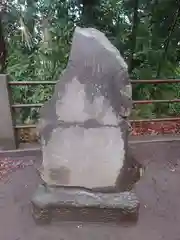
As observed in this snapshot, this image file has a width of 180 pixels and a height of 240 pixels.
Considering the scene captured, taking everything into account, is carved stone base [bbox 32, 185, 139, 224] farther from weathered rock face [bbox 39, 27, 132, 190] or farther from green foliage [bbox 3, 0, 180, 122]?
green foliage [bbox 3, 0, 180, 122]

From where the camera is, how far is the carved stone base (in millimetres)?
2375

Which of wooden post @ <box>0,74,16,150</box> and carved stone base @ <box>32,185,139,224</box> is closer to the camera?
carved stone base @ <box>32,185,139,224</box>

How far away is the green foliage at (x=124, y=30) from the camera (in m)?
4.65

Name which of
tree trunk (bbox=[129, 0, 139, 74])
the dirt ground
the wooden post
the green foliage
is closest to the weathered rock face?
the dirt ground

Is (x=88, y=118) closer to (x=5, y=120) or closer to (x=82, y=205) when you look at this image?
(x=82, y=205)

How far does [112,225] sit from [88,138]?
0.76 m

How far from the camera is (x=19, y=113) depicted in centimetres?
424

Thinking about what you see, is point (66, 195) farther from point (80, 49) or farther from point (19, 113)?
point (19, 113)

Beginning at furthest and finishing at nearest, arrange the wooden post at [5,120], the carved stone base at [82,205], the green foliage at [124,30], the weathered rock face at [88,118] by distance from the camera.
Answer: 1. the green foliage at [124,30]
2. the wooden post at [5,120]
3. the carved stone base at [82,205]
4. the weathered rock face at [88,118]

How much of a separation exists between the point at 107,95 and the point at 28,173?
1.50m

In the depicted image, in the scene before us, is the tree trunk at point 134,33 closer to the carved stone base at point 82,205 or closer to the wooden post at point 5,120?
the wooden post at point 5,120

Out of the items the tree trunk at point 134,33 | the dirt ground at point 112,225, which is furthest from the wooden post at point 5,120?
the tree trunk at point 134,33

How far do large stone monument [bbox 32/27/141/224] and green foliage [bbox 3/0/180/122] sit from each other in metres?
2.24

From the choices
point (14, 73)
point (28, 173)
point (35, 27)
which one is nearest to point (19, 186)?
point (28, 173)
